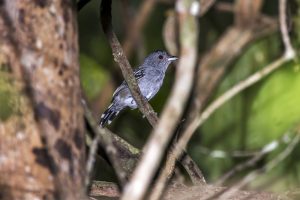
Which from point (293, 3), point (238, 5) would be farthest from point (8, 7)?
point (293, 3)

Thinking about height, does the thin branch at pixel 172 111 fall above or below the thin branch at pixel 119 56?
below

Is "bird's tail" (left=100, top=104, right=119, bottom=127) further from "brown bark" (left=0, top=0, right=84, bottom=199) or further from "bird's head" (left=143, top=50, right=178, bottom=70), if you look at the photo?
"brown bark" (left=0, top=0, right=84, bottom=199)

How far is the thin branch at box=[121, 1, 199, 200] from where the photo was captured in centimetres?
189

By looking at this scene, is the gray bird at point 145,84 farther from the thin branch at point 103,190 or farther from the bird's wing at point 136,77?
the thin branch at point 103,190

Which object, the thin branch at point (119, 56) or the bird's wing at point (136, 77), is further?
the bird's wing at point (136, 77)

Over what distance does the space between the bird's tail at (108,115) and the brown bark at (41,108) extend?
5044 millimetres

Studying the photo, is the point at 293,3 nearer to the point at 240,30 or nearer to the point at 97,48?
the point at 240,30

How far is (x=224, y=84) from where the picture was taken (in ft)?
23.5

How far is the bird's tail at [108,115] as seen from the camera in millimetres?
8242

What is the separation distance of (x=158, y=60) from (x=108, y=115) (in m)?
1.22

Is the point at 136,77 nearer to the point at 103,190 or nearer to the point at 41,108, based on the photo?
the point at 103,190

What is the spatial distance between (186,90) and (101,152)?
9.54 feet

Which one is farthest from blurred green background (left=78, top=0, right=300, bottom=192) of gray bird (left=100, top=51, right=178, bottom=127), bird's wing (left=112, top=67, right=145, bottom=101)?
bird's wing (left=112, top=67, right=145, bottom=101)

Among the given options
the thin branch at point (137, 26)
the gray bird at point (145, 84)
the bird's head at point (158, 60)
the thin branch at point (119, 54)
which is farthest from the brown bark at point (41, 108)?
the bird's head at point (158, 60)
